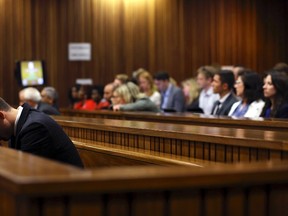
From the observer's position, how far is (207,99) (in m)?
10.2

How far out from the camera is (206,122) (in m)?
6.54

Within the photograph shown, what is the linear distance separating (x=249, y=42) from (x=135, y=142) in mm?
11085

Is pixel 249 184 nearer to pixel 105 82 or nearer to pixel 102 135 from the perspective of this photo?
pixel 102 135

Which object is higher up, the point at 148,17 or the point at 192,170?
the point at 148,17

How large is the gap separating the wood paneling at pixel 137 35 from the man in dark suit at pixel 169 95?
9.35 feet

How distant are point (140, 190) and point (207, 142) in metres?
1.78

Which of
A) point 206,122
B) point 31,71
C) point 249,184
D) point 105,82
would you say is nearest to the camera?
point 249,184

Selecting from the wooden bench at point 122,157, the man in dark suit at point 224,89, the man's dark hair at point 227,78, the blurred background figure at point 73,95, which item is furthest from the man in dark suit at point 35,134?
the blurred background figure at point 73,95

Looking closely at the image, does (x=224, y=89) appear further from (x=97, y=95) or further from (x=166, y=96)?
(x=97, y=95)

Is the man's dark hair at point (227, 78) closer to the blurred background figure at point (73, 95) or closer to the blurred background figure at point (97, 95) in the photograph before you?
the blurred background figure at point (97, 95)

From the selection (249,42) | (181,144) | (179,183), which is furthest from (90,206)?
(249,42)

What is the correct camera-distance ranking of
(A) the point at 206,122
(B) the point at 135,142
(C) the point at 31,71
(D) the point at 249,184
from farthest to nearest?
(C) the point at 31,71
(A) the point at 206,122
(B) the point at 135,142
(D) the point at 249,184

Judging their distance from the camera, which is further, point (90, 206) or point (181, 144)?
point (181, 144)

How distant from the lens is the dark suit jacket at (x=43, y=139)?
12.9 ft
